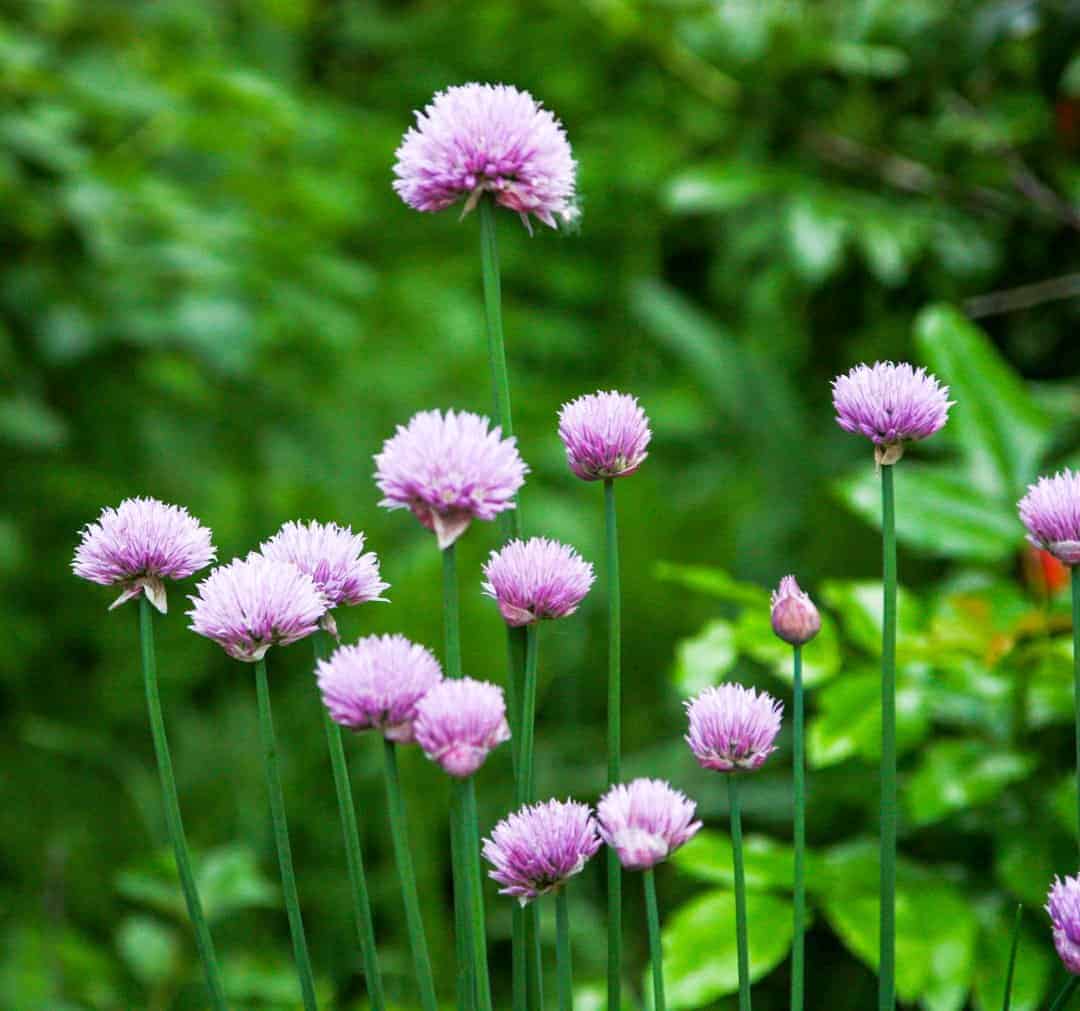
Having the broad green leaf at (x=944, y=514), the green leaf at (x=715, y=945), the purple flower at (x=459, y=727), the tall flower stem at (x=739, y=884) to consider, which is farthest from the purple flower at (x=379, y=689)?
the broad green leaf at (x=944, y=514)

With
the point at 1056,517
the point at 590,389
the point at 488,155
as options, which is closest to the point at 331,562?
the point at 488,155

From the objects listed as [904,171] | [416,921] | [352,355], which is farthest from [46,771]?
[416,921]

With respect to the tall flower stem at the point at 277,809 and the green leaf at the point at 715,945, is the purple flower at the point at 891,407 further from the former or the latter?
the green leaf at the point at 715,945

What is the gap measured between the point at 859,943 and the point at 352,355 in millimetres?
1819

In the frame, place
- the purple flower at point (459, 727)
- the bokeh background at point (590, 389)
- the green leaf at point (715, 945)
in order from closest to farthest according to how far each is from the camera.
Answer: the purple flower at point (459, 727) → the green leaf at point (715, 945) → the bokeh background at point (590, 389)

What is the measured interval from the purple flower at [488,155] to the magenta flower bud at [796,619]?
166 mm

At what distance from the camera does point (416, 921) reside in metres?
0.40

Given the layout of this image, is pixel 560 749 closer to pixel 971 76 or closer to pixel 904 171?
pixel 904 171

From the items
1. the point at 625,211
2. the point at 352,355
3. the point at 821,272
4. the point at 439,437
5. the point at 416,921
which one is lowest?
the point at 416,921

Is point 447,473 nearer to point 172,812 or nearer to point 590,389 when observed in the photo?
point 172,812

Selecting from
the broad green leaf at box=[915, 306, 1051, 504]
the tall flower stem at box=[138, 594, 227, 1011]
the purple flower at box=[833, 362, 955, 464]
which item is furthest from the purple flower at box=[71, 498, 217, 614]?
the broad green leaf at box=[915, 306, 1051, 504]

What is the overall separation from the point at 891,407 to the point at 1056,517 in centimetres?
7

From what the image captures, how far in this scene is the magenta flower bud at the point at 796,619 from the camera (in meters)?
0.44

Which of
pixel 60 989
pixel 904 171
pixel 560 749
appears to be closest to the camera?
pixel 60 989
